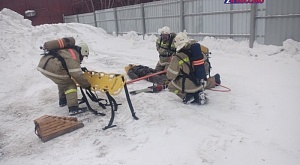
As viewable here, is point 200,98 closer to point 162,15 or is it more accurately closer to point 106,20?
point 162,15

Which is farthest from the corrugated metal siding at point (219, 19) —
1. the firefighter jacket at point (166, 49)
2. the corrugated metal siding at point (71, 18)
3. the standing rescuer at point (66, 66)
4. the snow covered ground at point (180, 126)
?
the corrugated metal siding at point (71, 18)

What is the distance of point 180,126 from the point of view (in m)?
3.94

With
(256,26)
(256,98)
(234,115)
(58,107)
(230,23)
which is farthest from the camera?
(230,23)

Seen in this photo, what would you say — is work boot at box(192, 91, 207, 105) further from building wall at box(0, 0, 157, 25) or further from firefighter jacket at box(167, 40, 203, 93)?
building wall at box(0, 0, 157, 25)

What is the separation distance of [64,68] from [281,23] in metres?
6.75

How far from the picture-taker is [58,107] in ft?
17.6

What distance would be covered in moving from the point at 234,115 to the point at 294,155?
1.26 m

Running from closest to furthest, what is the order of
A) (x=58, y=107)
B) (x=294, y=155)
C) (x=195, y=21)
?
1. (x=294, y=155)
2. (x=58, y=107)
3. (x=195, y=21)

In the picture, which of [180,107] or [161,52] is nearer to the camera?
[180,107]

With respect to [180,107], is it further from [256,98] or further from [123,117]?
[256,98]

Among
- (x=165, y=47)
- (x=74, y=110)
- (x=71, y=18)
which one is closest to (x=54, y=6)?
(x=71, y=18)

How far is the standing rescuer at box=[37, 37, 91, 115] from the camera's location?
459 centimetres

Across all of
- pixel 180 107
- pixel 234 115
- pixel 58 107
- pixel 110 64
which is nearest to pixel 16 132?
pixel 58 107

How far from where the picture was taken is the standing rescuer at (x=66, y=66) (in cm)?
459
